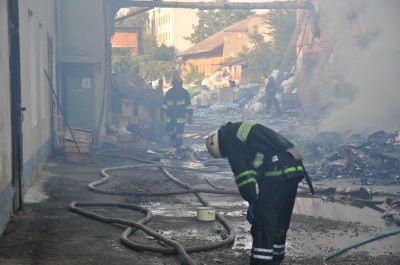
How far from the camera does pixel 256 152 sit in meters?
5.93

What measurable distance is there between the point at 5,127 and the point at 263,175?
3.55 m

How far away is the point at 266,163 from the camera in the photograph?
5930 mm

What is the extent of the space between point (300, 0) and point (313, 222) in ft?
66.3

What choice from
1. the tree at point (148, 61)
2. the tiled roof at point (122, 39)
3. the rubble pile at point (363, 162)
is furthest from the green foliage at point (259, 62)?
the rubble pile at point (363, 162)

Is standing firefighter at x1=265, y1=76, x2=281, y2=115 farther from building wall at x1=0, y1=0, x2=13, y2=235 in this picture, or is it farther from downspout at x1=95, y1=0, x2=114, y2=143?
building wall at x1=0, y1=0, x2=13, y2=235

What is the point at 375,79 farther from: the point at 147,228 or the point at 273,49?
the point at 273,49

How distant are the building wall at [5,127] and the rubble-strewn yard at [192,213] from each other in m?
0.28

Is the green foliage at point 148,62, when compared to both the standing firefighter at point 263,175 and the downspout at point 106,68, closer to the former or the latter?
the downspout at point 106,68

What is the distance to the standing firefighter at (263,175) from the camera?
570cm

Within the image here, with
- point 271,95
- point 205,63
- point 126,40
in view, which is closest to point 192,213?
point 271,95

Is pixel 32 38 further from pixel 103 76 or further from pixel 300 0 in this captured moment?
pixel 300 0

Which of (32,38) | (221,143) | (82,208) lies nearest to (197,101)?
(32,38)

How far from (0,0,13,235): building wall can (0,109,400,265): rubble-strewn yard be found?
28cm

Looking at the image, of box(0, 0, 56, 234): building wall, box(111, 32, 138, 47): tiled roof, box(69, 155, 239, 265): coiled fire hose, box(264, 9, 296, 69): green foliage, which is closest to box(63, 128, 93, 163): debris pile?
box(0, 0, 56, 234): building wall
